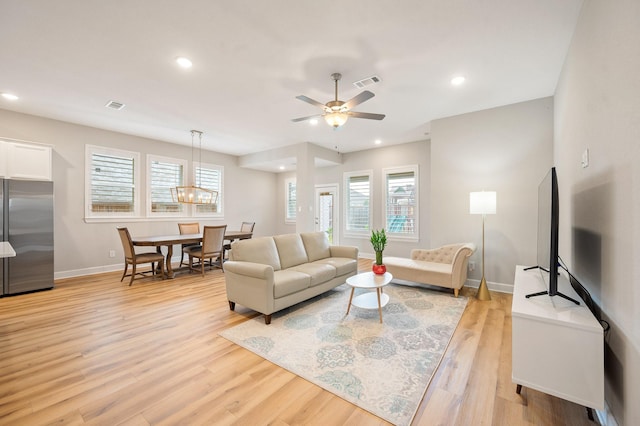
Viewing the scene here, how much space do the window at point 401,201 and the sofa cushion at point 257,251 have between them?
12.3 ft

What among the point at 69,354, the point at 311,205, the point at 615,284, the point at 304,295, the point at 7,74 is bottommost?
the point at 69,354

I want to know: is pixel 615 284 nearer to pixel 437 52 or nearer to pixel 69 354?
pixel 437 52

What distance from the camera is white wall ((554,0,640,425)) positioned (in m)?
1.33

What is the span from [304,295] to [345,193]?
4.54m

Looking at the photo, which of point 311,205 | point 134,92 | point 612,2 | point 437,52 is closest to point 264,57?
point 437,52

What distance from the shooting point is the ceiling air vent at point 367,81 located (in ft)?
10.7

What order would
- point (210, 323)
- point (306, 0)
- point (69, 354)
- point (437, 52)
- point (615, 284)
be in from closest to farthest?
point (615, 284) → point (306, 0) → point (69, 354) → point (437, 52) → point (210, 323)

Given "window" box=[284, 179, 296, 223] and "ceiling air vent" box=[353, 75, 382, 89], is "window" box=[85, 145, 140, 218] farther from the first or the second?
"ceiling air vent" box=[353, 75, 382, 89]

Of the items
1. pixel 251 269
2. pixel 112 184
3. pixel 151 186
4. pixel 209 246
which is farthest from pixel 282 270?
pixel 112 184

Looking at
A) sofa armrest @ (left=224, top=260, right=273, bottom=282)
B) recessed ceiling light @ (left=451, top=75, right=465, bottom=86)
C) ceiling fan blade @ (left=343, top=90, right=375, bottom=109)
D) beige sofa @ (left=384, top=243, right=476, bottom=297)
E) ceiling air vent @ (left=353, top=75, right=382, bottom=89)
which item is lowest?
beige sofa @ (left=384, top=243, right=476, bottom=297)

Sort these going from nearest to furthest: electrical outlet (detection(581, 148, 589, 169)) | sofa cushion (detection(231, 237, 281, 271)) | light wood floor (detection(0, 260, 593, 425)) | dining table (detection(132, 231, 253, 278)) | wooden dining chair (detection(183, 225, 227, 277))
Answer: light wood floor (detection(0, 260, 593, 425)) → electrical outlet (detection(581, 148, 589, 169)) → sofa cushion (detection(231, 237, 281, 271)) → dining table (detection(132, 231, 253, 278)) → wooden dining chair (detection(183, 225, 227, 277))

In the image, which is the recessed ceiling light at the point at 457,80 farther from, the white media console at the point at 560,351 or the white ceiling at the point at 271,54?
the white media console at the point at 560,351

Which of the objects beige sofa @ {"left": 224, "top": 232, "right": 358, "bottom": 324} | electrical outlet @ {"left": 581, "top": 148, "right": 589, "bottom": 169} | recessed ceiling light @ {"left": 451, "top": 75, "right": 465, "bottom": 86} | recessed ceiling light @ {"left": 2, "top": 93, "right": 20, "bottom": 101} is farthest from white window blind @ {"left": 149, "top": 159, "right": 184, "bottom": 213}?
electrical outlet @ {"left": 581, "top": 148, "right": 589, "bottom": 169}

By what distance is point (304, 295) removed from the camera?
3.42 metres
